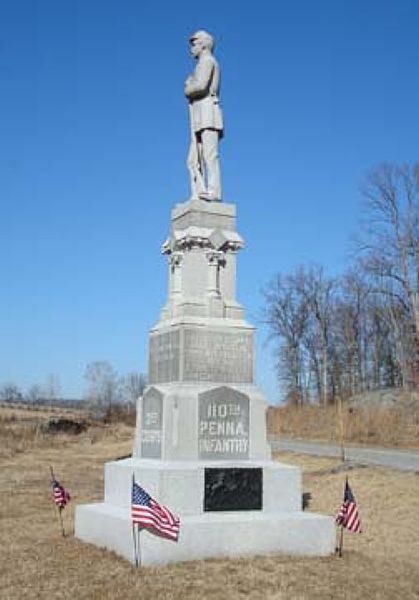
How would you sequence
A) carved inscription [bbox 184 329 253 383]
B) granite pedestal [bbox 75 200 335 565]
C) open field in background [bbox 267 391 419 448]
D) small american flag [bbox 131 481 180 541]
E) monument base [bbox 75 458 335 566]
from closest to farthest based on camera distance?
1. small american flag [bbox 131 481 180 541]
2. monument base [bbox 75 458 335 566]
3. granite pedestal [bbox 75 200 335 565]
4. carved inscription [bbox 184 329 253 383]
5. open field in background [bbox 267 391 419 448]

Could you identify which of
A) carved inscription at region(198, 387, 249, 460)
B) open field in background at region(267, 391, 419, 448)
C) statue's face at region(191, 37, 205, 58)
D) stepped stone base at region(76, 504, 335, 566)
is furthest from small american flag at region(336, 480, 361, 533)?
open field in background at region(267, 391, 419, 448)

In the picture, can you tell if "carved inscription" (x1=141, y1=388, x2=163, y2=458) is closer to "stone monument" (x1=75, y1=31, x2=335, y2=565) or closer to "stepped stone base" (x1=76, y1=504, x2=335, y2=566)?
"stone monument" (x1=75, y1=31, x2=335, y2=565)

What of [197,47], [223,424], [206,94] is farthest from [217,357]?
[197,47]

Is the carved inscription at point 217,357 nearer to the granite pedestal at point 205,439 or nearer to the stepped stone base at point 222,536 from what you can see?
the granite pedestal at point 205,439

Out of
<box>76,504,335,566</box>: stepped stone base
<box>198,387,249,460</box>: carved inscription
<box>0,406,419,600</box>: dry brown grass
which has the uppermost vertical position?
<box>198,387,249,460</box>: carved inscription

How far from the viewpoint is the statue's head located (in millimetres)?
11828

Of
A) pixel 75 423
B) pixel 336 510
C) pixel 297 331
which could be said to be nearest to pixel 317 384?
pixel 297 331

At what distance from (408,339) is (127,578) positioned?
42863 millimetres

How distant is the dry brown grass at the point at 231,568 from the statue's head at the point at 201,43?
277 inches

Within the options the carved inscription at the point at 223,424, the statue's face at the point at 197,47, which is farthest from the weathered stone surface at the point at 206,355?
the statue's face at the point at 197,47

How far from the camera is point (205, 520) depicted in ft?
29.9

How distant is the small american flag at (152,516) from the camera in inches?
336

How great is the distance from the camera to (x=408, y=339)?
48875mm

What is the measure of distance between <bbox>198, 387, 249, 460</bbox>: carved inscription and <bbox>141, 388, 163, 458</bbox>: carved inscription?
1.94 ft
